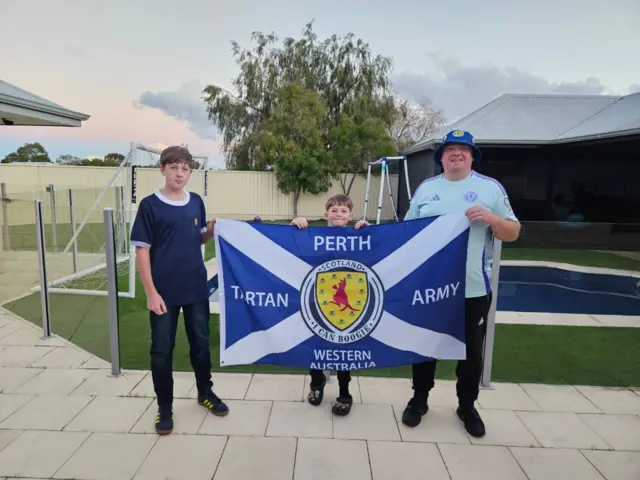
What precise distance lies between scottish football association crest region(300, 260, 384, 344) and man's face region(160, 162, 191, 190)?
0.94 m

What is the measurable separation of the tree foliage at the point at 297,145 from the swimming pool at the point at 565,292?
8.84m

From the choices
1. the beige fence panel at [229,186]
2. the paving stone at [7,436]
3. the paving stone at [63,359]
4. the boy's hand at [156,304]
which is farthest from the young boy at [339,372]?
the beige fence panel at [229,186]

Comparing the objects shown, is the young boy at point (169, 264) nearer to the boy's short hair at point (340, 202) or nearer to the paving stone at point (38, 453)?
the paving stone at point (38, 453)

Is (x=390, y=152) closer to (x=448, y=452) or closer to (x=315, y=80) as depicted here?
(x=315, y=80)

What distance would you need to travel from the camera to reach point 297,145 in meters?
15.6

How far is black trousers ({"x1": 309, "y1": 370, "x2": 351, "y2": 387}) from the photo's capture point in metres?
2.66

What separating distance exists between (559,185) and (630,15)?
4279 millimetres

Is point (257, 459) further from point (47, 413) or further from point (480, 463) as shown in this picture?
point (47, 413)

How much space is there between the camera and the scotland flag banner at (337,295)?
2467 mm

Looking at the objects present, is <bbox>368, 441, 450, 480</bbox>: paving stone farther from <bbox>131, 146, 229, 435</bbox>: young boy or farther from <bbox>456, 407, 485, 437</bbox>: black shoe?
<bbox>131, 146, 229, 435</bbox>: young boy

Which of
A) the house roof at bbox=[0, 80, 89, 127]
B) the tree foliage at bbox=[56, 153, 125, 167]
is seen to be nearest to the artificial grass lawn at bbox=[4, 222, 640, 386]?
the house roof at bbox=[0, 80, 89, 127]

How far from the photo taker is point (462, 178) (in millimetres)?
2391

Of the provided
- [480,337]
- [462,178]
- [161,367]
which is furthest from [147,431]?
[462,178]

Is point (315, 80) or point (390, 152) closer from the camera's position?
point (390, 152)
